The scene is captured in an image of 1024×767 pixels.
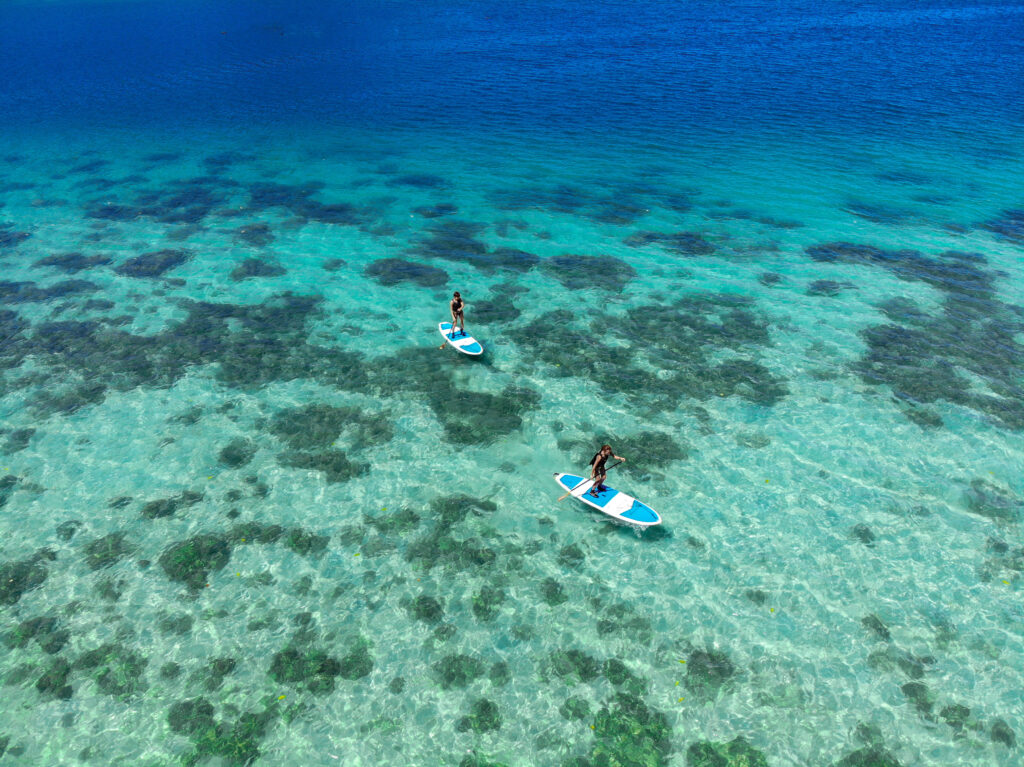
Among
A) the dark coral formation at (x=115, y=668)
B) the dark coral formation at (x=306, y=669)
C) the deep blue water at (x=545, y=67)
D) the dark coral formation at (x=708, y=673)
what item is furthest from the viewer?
the deep blue water at (x=545, y=67)

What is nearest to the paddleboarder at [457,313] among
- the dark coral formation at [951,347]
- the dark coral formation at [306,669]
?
the dark coral formation at [306,669]

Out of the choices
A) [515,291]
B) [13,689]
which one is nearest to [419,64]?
[515,291]

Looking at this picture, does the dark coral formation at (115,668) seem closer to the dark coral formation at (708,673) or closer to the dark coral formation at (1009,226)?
the dark coral formation at (708,673)

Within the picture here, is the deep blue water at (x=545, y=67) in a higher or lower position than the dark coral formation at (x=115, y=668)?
higher

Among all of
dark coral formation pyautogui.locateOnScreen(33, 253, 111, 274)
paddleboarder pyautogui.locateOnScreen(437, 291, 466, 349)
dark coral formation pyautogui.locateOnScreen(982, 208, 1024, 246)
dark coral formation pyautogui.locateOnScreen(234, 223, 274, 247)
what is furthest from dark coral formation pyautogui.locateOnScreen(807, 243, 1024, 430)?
dark coral formation pyautogui.locateOnScreen(33, 253, 111, 274)

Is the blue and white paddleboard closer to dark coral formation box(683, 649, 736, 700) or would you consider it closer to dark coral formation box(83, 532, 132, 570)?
dark coral formation box(683, 649, 736, 700)

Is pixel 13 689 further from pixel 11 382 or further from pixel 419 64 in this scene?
pixel 419 64

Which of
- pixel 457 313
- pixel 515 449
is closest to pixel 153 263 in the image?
pixel 457 313

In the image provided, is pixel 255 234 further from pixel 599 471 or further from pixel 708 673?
pixel 708 673
